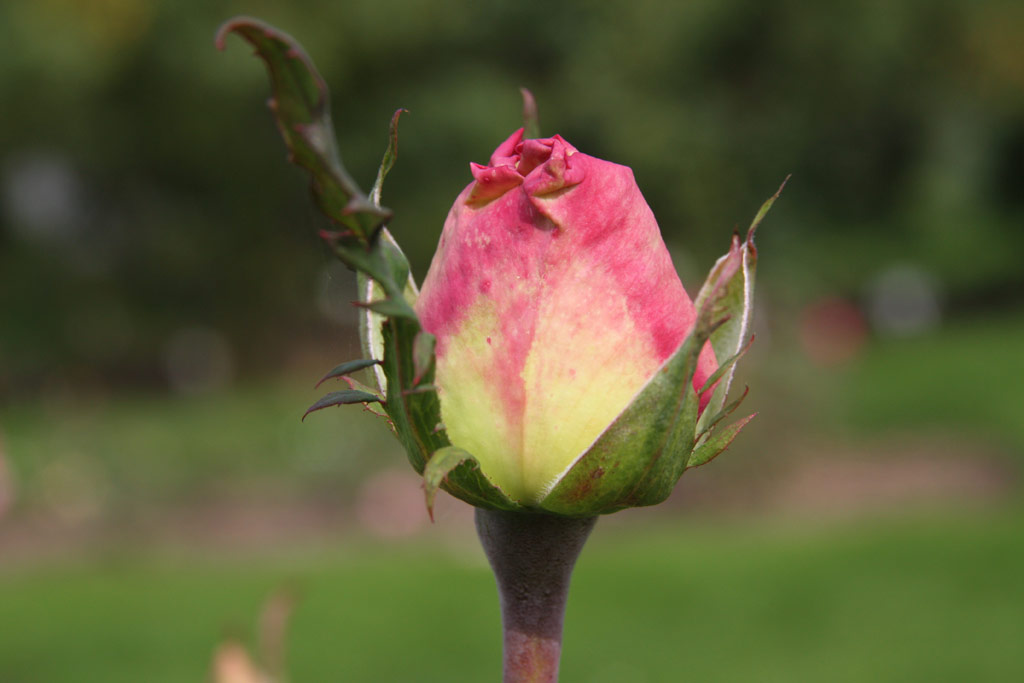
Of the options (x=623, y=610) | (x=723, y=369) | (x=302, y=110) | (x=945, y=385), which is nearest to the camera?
(x=302, y=110)

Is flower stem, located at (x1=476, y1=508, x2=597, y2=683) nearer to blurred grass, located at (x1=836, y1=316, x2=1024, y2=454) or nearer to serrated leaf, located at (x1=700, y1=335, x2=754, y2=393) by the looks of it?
serrated leaf, located at (x1=700, y1=335, x2=754, y2=393)

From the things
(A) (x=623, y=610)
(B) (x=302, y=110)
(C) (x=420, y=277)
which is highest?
(C) (x=420, y=277)

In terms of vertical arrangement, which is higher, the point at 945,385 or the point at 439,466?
the point at 945,385

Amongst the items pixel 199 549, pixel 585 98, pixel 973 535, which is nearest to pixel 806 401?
pixel 973 535

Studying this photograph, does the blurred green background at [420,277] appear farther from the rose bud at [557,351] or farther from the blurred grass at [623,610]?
the rose bud at [557,351]

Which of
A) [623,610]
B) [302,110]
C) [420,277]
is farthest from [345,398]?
[623,610]

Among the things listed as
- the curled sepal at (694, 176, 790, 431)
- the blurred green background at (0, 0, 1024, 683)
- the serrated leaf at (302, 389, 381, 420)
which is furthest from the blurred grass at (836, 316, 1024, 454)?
the serrated leaf at (302, 389, 381, 420)

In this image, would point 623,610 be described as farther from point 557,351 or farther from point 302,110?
point 302,110
